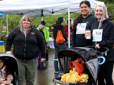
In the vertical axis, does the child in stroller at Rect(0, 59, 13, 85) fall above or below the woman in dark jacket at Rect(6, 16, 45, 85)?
below

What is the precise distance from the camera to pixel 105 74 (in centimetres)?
719

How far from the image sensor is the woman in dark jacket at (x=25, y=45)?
7895 mm

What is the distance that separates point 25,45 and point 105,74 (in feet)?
5.77

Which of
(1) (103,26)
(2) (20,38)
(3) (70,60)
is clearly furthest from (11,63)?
(1) (103,26)

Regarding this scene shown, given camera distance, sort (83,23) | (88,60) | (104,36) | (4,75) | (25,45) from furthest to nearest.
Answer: (25,45) → (83,23) → (4,75) → (104,36) → (88,60)

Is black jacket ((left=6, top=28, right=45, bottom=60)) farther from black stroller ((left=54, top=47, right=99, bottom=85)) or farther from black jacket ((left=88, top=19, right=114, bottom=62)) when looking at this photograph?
black jacket ((left=88, top=19, right=114, bottom=62))

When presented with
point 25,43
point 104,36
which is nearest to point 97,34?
point 104,36

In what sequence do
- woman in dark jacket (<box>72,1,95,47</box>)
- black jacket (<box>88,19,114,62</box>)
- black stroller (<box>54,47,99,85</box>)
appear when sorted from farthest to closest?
1. woman in dark jacket (<box>72,1,95,47</box>)
2. black jacket (<box>88,19,114,62</box>)
3. black stroller (<box>54,47,99,85</box>)

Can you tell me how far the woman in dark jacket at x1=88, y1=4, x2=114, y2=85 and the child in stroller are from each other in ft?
5.44

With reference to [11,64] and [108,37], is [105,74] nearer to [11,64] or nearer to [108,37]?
[108,37]

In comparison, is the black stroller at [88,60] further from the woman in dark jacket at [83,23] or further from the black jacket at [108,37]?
the woman in dark jacket at [83,23]

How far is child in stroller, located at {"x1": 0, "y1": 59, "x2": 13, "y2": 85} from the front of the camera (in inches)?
277

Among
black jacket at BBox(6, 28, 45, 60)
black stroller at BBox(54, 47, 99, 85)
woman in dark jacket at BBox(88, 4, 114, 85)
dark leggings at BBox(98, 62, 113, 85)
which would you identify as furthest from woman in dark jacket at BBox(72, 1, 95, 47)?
black jacket at BBox(6, 28, 45, 60)

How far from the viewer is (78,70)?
255 inches
